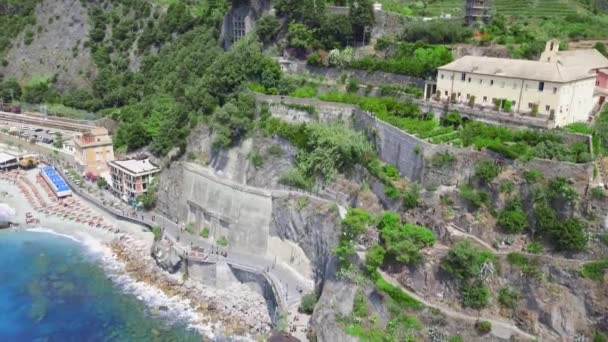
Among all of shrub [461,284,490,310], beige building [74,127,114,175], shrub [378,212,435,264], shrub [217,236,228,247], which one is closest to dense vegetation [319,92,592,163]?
shrub [378,212,435,264]

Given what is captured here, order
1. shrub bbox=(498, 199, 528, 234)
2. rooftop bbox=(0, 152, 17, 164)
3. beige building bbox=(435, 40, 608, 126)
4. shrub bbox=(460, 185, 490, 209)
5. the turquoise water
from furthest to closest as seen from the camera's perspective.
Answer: rooftop bbox=(0, 152, 17, 164), the turquoise water, beige building bbox=(435, 40, 608, 126), shrub bbox=(460, 185, 490, 209), shrub bbox=(498, 199, 528, 234)

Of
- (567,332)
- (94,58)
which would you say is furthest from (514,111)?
(94,58)

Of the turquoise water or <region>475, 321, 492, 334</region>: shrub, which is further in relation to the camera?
the turquoise water

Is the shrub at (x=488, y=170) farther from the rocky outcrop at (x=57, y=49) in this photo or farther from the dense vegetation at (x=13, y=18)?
the dense vegetation at (x=13, y=18)

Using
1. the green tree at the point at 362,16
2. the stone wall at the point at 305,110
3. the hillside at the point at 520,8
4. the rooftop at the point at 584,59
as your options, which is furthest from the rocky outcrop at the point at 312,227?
the hillside at the point at 520,8

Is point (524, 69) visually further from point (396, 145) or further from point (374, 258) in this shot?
point (374, 258)

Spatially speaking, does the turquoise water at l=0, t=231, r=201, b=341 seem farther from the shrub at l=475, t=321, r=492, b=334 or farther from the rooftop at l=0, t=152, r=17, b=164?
the rooftop at l=0, t=152, r=17, b=164

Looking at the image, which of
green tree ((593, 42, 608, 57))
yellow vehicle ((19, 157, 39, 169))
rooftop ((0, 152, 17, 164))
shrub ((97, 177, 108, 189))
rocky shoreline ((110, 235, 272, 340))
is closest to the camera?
rocky shoreline ((110, 235, 272, 340))

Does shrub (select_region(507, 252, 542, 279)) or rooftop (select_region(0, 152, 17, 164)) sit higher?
shrub (select_region(507, 252, 542, 279))

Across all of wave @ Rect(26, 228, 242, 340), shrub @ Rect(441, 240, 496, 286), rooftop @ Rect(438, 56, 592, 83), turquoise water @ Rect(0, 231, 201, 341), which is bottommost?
turquoise water @ Rect(0, 231, 201, 341)
